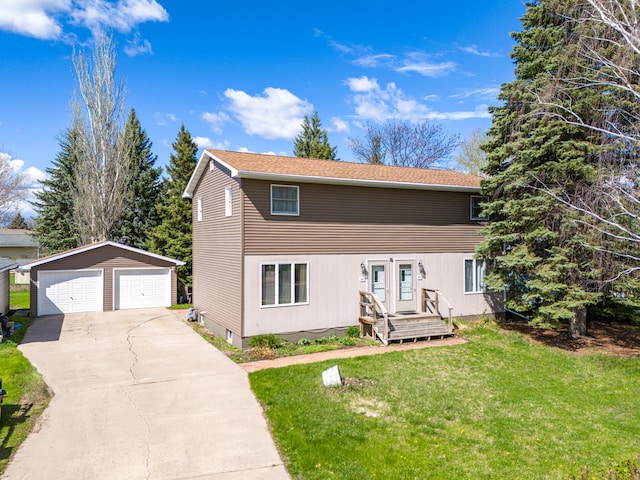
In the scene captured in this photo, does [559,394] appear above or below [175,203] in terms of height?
A: below

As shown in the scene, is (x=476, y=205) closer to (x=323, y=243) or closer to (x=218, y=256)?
(x=323, y=243)

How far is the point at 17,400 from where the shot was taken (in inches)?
314

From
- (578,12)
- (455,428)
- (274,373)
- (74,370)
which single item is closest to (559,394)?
(455,428)

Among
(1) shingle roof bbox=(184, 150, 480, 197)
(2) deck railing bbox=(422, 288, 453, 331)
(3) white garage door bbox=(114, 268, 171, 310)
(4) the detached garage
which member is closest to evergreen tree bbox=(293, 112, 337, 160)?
(4) the detached garage

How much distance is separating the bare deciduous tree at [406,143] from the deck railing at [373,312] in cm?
2366

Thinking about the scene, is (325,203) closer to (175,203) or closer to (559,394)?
(559,394)

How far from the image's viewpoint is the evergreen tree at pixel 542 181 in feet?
38.1

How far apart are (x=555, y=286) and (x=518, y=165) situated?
3.75 m

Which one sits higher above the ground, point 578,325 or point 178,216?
point 178,216

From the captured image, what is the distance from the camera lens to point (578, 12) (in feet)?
32.3

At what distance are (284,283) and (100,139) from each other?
770 inches

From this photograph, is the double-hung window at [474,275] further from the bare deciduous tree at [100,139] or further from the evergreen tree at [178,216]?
the bare deciduous tree at [100,139]

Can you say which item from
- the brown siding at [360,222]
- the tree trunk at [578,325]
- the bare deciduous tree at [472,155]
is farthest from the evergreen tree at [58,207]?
the tree trunk at [578,325]

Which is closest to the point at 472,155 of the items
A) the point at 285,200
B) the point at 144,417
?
the point at 285,200
